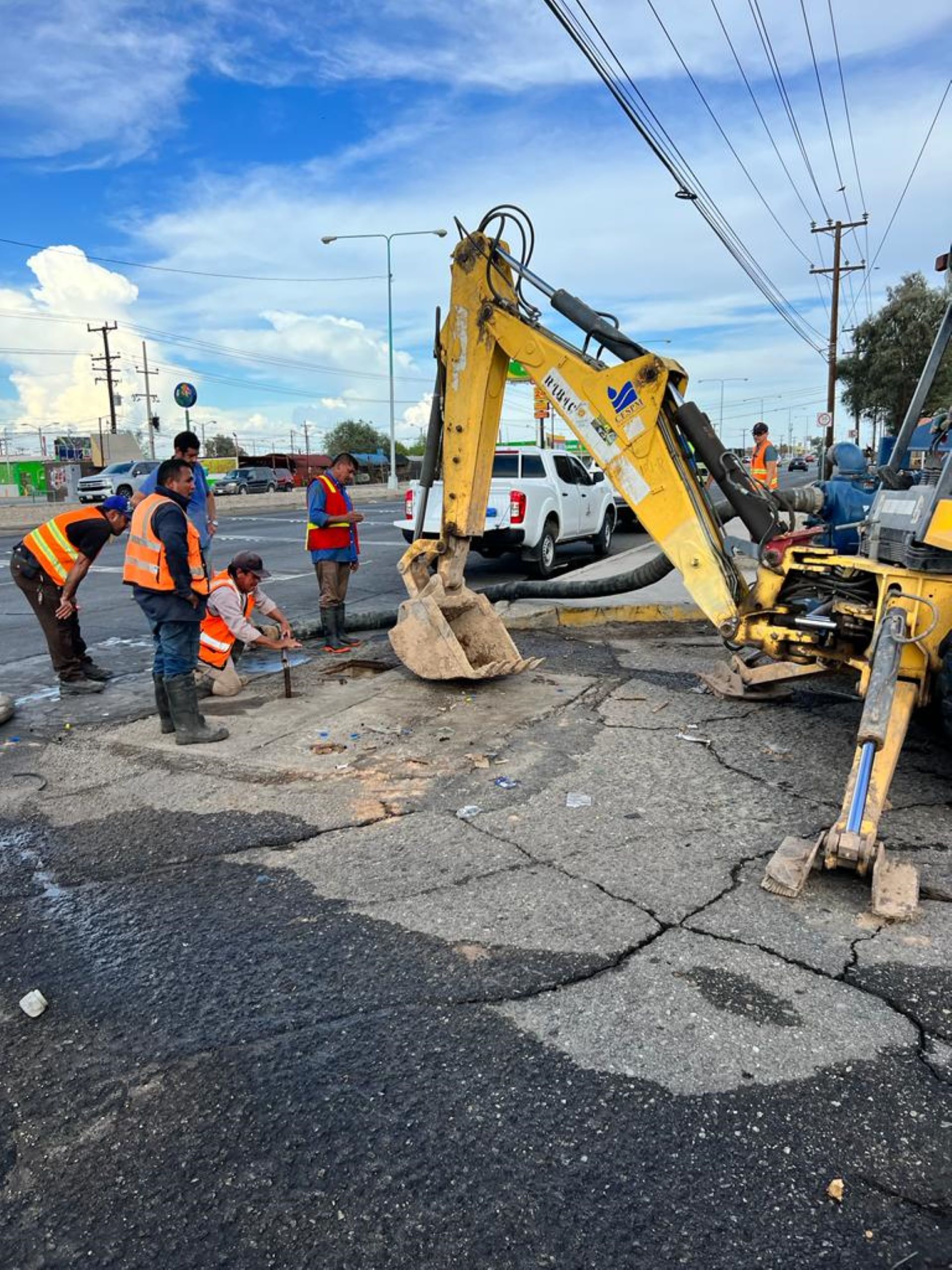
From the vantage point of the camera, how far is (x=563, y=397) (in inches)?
236

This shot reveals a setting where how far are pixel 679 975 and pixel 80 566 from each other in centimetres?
558

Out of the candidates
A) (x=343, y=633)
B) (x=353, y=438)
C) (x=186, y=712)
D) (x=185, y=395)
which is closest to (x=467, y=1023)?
(x=186, y=712)

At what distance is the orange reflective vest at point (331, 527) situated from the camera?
835 centimetres

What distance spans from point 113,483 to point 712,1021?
1461 inches

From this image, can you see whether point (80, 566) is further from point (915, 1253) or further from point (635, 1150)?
point (915, 1253)

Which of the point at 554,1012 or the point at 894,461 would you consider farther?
the point at 894,461

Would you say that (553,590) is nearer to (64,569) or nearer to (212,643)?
(212,643)

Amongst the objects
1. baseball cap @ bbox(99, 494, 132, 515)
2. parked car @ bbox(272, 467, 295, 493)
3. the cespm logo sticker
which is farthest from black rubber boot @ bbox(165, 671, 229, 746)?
parked car @ bbox(272, 467, 295, 493)

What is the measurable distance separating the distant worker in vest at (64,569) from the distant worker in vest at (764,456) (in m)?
10.3

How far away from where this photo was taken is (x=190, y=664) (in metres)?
5.59

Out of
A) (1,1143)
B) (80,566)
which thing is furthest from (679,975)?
(80,566)

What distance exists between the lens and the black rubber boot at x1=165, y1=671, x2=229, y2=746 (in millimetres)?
5551

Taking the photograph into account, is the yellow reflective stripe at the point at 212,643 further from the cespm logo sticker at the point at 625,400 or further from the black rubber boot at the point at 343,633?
the cespm logo sticker at the point at 625,400

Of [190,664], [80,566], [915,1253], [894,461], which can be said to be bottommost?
[915,1253]
